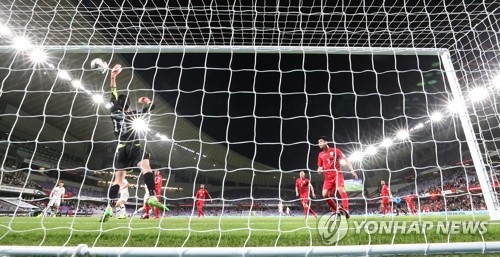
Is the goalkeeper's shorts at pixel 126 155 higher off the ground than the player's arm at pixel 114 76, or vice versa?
the player's arm at pixel 114 76

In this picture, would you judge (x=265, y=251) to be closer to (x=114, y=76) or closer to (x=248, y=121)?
(x=114, y=76)

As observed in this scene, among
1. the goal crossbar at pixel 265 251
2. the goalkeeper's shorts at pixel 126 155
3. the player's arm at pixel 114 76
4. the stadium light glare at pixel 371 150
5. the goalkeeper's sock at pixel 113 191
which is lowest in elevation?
the goal crossbar at pixel 265 251

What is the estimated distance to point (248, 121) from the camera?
23.8m

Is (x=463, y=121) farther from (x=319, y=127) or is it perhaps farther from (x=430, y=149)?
(x=430, y=149)

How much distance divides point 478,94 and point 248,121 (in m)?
19.1

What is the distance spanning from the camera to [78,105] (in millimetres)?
20438

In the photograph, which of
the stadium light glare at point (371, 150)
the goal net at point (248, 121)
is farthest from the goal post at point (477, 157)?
the stadium light glare at point (371, 150)

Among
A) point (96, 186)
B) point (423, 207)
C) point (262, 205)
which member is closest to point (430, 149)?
point (423, 207)

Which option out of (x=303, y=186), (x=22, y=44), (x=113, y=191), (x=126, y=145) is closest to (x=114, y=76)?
(x=126, y=145)

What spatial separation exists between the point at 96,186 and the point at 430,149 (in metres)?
32.8

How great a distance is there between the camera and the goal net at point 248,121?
3191 mm

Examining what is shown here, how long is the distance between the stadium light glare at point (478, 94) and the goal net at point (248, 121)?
0.06m

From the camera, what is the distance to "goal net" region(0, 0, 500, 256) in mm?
3191

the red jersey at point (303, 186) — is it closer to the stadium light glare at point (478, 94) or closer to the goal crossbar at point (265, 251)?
the stadium light glare at point (478, 94)
